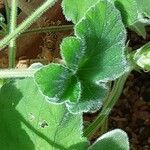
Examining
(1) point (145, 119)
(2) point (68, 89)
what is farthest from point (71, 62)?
(1) point (145, 119)

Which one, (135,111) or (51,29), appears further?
(135,111)

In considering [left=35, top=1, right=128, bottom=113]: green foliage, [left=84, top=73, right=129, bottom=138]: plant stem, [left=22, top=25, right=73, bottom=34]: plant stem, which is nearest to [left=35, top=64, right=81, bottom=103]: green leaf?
[left=35, top=1, right=128, bottom=113]: green foliage

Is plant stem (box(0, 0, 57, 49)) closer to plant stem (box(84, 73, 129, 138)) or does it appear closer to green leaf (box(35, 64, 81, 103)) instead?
green leaf (box(35, 64, 81, 103))

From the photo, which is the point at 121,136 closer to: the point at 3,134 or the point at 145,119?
the point at 3,134

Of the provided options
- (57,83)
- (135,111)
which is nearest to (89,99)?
(57,83)

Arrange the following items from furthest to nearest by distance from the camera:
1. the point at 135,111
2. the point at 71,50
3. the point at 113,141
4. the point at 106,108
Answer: the point at 135,111, the point at 106,108, the point at 113,141, the point at 71,50

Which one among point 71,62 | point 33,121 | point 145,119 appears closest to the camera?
point 71,62

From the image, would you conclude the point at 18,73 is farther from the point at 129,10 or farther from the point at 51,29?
the point at 51,29
